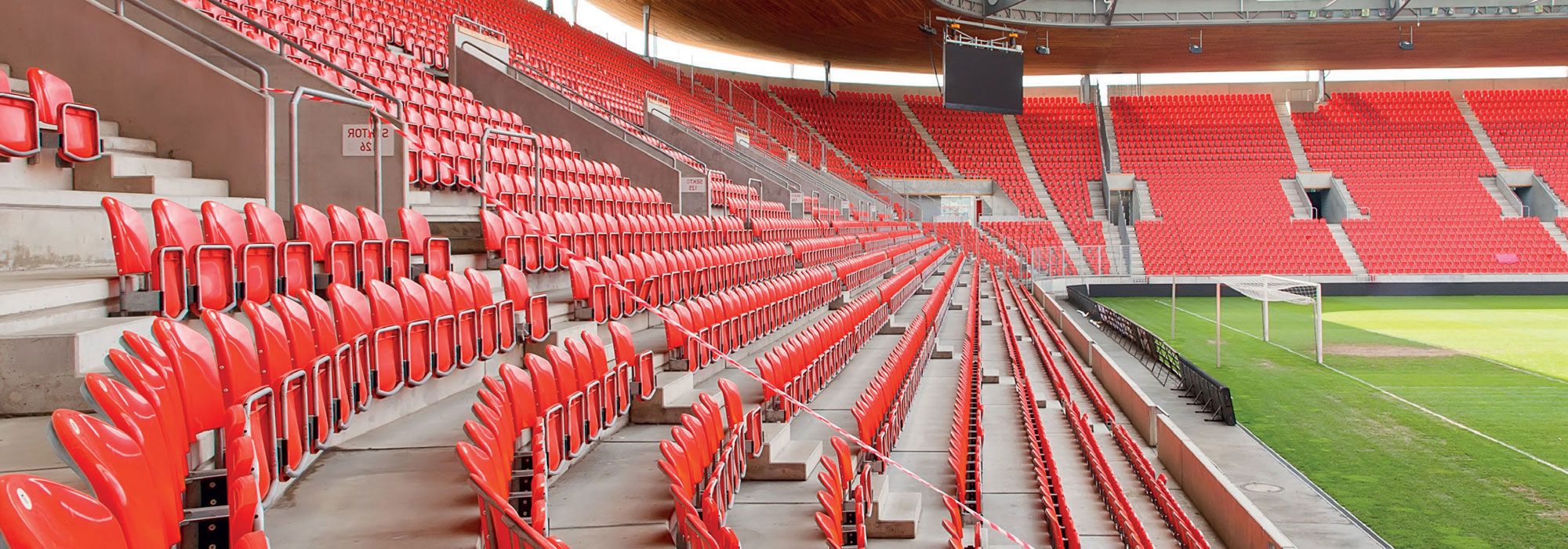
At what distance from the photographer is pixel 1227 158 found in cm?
2775

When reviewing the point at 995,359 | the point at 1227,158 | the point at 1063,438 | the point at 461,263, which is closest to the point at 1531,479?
the point at 1063,438

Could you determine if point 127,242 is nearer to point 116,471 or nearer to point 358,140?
point 116,471

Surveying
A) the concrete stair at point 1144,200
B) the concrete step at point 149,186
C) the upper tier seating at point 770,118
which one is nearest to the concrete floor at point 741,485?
the concrete step at point 149,186

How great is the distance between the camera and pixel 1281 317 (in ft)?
55.7

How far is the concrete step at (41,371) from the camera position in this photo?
2.62 meters

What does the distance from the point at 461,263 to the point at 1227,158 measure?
2588 cm

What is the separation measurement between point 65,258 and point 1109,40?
2190 centimetres

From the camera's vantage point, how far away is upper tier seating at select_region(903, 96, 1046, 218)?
26.8 m

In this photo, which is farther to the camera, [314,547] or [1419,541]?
[1419,541]

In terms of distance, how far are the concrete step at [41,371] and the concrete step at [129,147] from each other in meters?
2.18

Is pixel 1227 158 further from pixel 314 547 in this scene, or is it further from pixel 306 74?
pixel 314 547

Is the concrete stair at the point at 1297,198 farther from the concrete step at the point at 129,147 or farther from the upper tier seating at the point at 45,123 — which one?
the upper tier seating at the point at 45,123

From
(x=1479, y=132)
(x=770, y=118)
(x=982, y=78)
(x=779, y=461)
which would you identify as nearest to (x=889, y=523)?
(x=779, y=461)

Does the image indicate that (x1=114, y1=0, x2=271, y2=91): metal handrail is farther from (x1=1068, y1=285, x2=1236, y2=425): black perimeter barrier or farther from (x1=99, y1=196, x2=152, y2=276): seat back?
(x1=1068, y1=285, x2=1236, y2=425): black perimeter barrier
